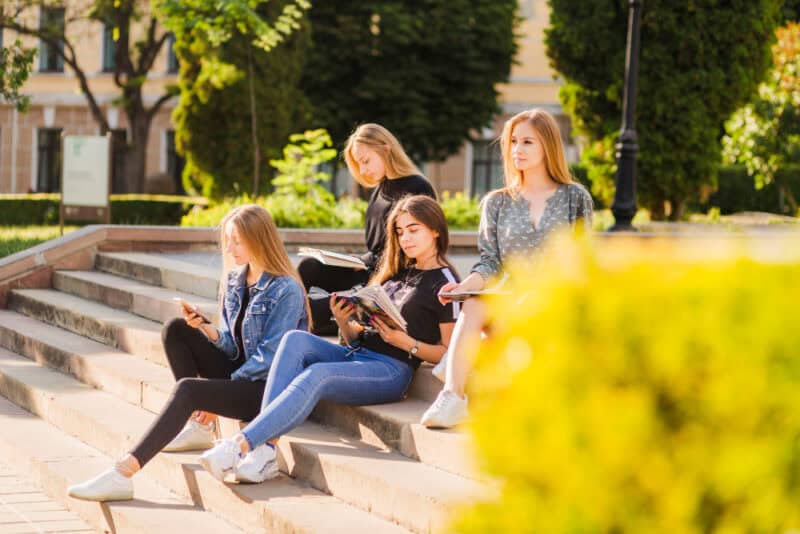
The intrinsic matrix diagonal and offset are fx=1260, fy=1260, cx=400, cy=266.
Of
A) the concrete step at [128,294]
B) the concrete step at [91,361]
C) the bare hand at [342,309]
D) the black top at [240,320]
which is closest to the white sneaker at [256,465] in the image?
the bare hand at [342,309]

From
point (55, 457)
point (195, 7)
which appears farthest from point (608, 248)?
point (195, 7)

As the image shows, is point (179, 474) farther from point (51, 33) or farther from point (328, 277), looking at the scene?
point (51, 33)

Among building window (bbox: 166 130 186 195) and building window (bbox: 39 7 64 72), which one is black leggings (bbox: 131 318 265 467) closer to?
building window (bbox: 39 7 64 72)

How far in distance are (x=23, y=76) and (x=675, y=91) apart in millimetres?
9135

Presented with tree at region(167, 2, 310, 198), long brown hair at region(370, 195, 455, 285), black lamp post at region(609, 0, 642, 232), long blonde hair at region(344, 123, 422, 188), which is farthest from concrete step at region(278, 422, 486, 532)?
tree at region(167, 2, 310, 198)

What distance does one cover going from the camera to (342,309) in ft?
20.1

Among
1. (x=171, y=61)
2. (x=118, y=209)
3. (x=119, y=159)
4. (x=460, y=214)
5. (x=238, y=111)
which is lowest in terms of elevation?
(x=118, y=209)

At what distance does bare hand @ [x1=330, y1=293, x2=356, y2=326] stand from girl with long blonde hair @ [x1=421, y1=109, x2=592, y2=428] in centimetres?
55

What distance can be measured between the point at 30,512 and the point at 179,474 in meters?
0.82

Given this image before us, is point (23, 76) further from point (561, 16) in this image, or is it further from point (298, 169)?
point (561, 16)

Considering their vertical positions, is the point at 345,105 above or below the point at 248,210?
above

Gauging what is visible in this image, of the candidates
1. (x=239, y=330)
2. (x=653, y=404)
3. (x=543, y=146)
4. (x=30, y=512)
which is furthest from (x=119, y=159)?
(x=653, y=404)

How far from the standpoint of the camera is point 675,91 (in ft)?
60.4

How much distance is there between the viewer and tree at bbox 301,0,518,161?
29.1 metres
